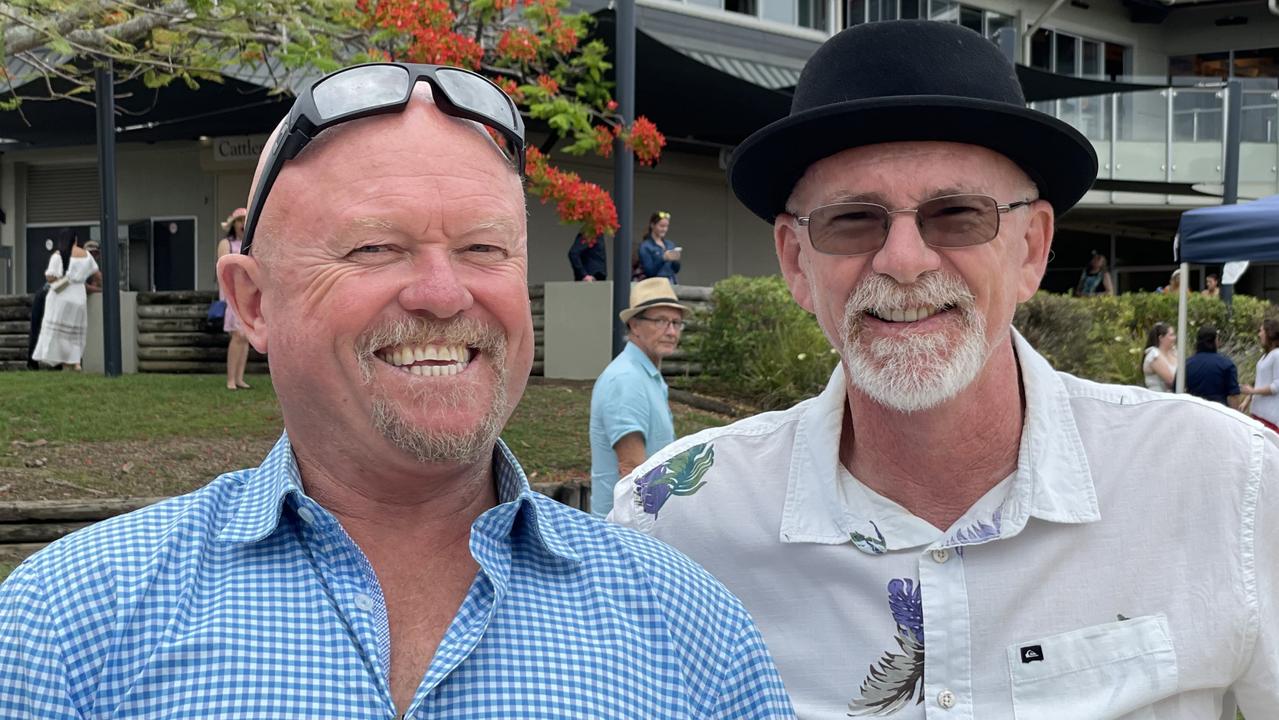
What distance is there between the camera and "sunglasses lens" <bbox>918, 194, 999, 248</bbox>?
238 centimetres

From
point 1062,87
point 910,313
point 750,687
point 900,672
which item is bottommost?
point 900,672

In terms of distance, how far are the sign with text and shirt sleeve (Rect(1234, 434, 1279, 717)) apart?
2000 cm

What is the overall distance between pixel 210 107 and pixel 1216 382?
13666mm

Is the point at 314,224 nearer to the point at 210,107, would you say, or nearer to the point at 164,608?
the point at 164,608

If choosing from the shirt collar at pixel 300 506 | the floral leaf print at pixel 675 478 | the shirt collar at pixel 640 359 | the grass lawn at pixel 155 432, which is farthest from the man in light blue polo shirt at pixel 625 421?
the shirt collar at pixel 300 506

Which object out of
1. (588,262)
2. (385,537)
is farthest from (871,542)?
(588,262)

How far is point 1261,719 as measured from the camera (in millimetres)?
2361

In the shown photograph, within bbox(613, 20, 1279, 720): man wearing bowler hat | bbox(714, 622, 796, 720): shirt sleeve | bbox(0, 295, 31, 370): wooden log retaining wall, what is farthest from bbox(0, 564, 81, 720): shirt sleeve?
bbox(0, 295, 31, 370): wooden log retaining wall

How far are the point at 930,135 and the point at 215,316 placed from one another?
1337cm

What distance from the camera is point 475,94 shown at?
1.93 meters

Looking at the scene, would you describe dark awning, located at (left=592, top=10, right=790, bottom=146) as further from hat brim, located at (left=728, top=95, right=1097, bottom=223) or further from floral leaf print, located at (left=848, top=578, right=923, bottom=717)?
floral leaf print, located at (left=848, top=578, right=923, bottom=717)

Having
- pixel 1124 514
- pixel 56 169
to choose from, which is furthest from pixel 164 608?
pixel 56 169

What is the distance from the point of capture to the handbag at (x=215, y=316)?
14414 millimetres

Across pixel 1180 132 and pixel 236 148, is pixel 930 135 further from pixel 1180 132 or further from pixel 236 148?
pixel 1180 132
